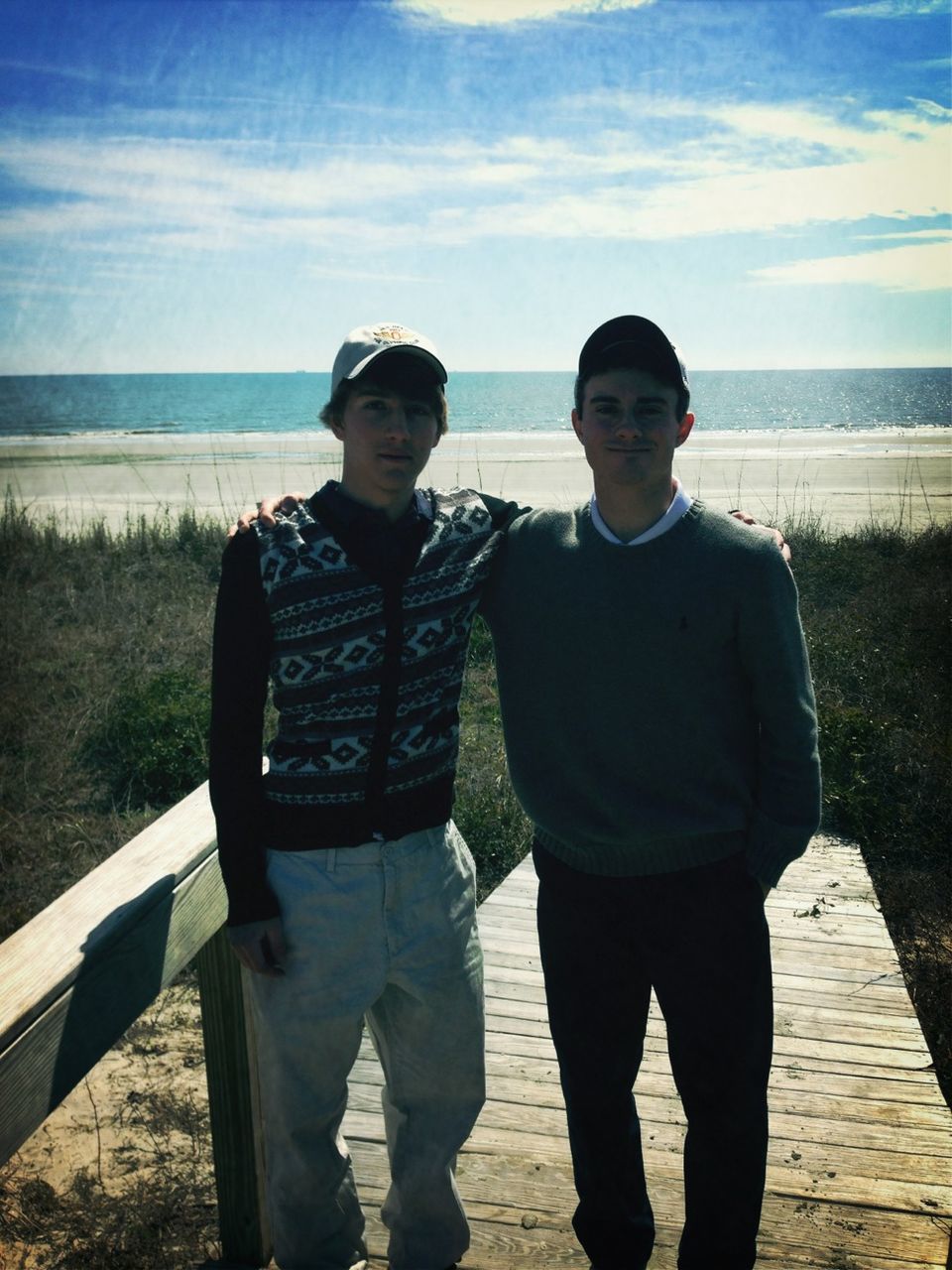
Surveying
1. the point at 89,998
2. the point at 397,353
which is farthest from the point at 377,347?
the point at 89,998

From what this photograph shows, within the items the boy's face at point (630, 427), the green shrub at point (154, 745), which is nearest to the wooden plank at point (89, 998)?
the boy's face at point (630, 427)

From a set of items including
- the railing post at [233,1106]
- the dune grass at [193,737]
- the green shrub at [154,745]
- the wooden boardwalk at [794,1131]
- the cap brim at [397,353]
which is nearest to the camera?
the cap brim at [397,353]

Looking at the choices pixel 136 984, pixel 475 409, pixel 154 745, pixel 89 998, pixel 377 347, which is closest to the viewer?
pixel 89 998

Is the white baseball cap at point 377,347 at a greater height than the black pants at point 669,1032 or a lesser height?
greater

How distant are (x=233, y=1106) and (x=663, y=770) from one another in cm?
123

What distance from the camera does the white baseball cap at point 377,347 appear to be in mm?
1942

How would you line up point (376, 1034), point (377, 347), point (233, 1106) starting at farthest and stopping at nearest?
1. point (233, 1106)
2. point (376, 1034)
3. point (377, 347)

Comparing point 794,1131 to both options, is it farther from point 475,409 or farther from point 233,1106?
point 475,409

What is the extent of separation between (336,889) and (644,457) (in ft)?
3.30

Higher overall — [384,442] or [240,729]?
[384,442]

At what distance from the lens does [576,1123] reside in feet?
6.78

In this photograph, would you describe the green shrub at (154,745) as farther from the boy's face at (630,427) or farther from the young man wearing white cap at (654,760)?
the boy's face at (630,427)

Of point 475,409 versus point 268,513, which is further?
point 475,409

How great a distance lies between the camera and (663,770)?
1.92 metres
